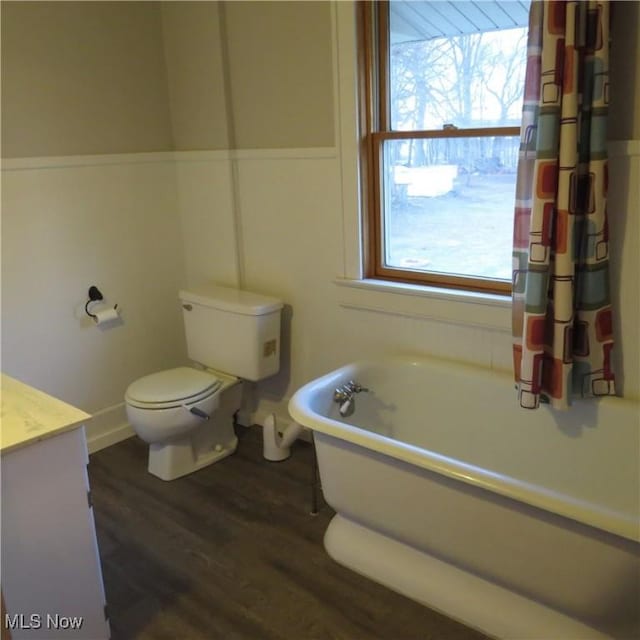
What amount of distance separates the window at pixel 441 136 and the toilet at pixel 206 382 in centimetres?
59

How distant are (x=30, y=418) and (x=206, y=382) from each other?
1199mm

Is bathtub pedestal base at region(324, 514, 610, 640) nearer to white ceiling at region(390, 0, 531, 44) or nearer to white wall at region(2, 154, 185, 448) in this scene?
white wall at region(2, 154, 185, 448)

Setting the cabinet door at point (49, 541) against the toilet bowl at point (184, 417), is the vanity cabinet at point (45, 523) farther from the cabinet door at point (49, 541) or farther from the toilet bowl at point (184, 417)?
the toilet bowl at point (184, 417)

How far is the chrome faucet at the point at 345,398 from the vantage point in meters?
2.46

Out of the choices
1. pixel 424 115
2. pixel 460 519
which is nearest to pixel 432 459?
pixel 460 519

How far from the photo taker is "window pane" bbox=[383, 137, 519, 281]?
7.80 feet

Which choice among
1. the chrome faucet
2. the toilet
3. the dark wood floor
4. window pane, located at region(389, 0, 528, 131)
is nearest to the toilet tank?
the toilet

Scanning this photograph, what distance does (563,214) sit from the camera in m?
1.96

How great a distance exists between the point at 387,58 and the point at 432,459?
5.20 ft

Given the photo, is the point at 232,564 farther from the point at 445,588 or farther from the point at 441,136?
the point at 441,136

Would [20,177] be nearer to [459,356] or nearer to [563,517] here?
[459,356]

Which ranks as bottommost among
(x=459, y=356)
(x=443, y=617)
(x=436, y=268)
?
(x=443, y=617)

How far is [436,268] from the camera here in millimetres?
2631

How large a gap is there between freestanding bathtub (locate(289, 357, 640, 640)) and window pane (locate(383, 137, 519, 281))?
428 mm
